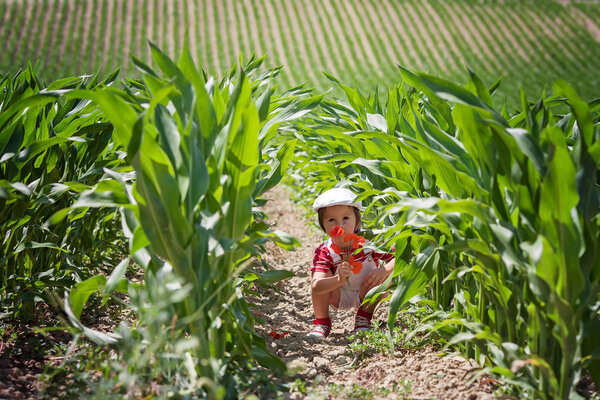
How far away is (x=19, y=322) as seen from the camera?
225 cm

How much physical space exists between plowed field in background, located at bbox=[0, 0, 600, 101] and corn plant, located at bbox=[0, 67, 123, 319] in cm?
1676

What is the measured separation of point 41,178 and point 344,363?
4.71 feet

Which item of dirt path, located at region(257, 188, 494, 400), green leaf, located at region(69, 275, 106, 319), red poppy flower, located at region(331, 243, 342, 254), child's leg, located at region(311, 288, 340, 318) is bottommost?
dirt path, located at region(257, 188, 494, 400)

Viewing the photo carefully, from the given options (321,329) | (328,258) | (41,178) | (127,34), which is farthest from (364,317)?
(127,34)

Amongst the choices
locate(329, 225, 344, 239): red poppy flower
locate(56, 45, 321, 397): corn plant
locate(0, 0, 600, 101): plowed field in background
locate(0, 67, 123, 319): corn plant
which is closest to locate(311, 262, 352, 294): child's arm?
locate(329, 225, 344, 239): red poppy flower

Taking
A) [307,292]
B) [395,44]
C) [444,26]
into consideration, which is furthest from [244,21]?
[307,292]

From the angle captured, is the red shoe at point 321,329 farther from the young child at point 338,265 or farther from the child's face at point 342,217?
the child's face at point 342,217

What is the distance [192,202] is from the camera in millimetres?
1550

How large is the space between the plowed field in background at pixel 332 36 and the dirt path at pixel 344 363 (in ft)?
53.3

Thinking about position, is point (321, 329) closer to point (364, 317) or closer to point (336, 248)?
point (364, 317)

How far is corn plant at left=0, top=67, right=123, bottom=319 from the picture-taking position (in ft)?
6.69

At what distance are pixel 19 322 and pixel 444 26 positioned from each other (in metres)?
26.3

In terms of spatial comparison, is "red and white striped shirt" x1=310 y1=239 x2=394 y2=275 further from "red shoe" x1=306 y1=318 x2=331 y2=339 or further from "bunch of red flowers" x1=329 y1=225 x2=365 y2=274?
"red shoe" x1=306 y1=318 x2=331 y2=339

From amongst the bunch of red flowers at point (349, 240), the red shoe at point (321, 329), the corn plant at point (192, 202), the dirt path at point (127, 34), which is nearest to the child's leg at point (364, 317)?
the red shoe at point (321, 329)
